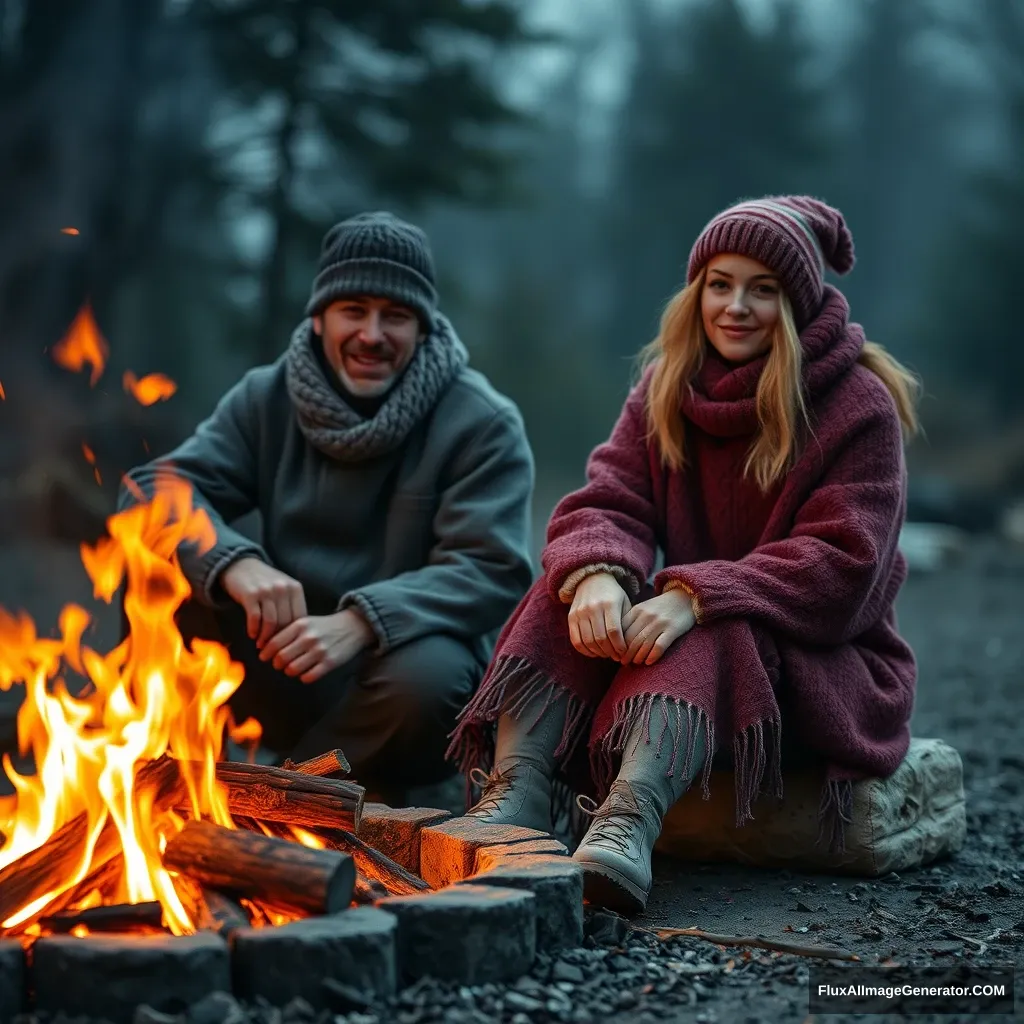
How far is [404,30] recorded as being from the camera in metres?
13.2

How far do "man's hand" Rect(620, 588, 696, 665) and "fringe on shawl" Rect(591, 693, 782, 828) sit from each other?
0.11 m

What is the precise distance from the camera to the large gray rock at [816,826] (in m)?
3.44

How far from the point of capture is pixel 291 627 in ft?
11.8

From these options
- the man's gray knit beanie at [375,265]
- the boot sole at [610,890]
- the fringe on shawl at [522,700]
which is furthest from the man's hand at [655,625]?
the man's gray knit beanie at [375,265]

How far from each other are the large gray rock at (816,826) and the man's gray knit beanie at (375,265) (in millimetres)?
1643

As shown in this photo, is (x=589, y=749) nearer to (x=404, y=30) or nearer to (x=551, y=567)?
(x=551, y=567)

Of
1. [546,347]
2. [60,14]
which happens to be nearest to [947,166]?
[546,347]

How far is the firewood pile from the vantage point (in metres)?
2.45

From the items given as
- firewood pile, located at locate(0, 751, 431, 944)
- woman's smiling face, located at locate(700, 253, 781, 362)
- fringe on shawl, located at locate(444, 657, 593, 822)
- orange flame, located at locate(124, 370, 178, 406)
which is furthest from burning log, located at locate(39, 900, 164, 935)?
woman's smiling face, located at locate(700, 253, 781, 362)

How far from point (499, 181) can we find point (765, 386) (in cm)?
1105

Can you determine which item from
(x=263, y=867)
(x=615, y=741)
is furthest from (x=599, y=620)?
(x=263, y=867)

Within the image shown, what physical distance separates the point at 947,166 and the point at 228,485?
24.0 m

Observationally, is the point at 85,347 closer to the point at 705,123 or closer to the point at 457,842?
the point at 457,842

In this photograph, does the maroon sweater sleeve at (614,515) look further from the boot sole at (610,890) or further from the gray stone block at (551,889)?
the gray stone block at (551,889)
